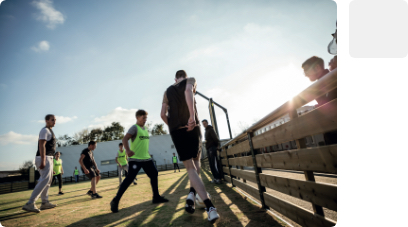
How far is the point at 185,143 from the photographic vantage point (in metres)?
2.30

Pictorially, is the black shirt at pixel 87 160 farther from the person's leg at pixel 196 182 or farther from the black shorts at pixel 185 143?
the person's leg at pixel 196 182

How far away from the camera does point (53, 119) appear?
446cm

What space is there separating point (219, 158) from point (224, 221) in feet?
13.6

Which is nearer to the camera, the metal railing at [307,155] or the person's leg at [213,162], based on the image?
the metal railing at [307,155]

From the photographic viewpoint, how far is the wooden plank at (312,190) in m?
1.22

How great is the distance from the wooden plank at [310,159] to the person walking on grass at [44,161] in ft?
15.6

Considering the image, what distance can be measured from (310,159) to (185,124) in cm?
142

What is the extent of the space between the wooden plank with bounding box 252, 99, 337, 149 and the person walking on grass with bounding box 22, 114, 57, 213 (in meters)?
4.76

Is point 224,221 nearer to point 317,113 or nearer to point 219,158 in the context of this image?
point 317,113

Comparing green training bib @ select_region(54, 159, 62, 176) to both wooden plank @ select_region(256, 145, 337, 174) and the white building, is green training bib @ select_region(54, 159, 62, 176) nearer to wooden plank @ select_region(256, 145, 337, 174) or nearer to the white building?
wooden plank @ select_region(256, 145, 337, 174)

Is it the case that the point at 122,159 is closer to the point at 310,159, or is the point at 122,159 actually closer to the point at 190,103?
the point at 190,103

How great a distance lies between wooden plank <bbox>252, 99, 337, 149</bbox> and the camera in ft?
3.70

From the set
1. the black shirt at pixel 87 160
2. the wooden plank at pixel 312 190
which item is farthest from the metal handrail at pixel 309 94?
the black shirt at pixel 87 160

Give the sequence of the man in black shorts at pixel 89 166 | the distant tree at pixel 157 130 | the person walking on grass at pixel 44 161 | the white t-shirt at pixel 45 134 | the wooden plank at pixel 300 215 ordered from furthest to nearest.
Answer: the distant tree at pixel 157 130
the man in black shorts at pixel 89 166
the white t-shirt at pixel 45 134
the person walking on grass at pixel 44 161
the wooden plank at pixel 300 215
